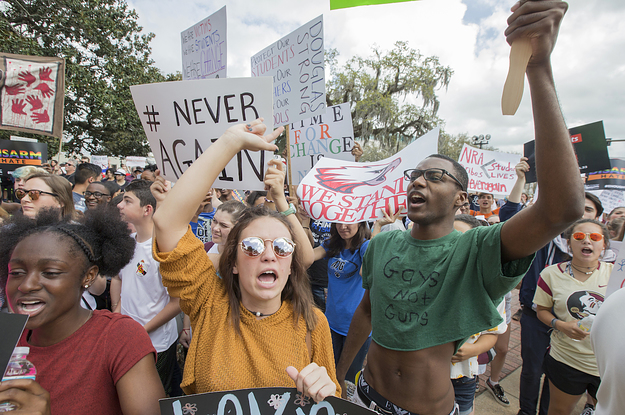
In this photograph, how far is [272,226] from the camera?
1.64 meters

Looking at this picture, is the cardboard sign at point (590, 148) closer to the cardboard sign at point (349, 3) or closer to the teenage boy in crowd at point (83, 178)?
the cardboard sign at point (349, 3)

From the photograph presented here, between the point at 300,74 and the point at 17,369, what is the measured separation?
417 cm

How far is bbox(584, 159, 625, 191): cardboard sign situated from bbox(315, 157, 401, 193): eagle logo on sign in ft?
15.6

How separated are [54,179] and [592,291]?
496 cm

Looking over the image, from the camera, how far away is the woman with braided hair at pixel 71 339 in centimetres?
128

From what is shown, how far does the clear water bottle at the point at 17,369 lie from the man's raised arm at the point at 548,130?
5.94 feet

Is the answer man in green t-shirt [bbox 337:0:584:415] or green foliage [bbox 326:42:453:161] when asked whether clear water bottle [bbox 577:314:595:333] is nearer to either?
man in green t-shirt [bbox 337:0:584:415]

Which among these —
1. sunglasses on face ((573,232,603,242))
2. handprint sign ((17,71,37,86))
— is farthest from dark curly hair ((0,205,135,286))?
handprint sign ((17,71,37,86))

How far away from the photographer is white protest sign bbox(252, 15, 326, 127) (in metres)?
4.27

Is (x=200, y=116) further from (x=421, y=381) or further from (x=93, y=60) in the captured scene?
(x=93, y=60)

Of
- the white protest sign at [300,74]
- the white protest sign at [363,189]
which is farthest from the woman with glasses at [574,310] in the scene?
the white protest sign at [300,74]

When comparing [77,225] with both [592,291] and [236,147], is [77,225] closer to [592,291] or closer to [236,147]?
[236,147]

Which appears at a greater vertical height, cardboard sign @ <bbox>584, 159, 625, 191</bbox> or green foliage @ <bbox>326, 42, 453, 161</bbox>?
green foliage @ <bbox>326, 42, 453, 161</bbox>

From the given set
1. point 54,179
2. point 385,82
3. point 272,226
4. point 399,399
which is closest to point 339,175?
point 272,226
